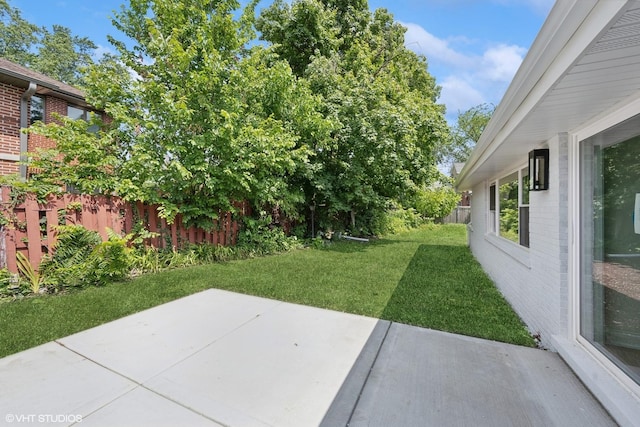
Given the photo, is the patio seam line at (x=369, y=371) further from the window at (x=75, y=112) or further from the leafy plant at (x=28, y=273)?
the window at (x=75, y=112)

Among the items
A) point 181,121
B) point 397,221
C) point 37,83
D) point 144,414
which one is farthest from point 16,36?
point 144,414

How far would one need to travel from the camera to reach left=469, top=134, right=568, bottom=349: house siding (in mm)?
2754

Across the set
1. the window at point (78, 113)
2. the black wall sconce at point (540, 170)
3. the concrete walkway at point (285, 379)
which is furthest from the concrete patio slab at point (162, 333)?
the window at point (78, 113)

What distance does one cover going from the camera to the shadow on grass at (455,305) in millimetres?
3396

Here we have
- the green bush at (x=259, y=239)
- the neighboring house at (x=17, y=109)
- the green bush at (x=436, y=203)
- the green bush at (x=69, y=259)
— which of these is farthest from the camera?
the green bush at (x=436, y=203)

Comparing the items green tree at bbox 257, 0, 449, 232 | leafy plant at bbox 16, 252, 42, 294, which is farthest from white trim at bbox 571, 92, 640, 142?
leafy plant at bbox 16, 252, 42, 294

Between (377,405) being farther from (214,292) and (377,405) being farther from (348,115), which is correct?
(348,115)

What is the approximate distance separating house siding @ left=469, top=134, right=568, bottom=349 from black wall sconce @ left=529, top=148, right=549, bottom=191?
0.20 ft

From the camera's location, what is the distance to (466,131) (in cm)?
3195

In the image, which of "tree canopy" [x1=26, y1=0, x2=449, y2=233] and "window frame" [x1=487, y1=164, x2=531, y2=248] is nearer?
"window frame" [x1=487, y1=164, x2=531, y2=248]

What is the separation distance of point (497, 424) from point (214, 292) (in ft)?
12.8

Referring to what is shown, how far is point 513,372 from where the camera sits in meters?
2.50

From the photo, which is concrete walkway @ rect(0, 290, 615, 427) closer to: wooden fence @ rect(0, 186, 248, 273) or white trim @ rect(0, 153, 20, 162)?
wooden fence @ rect(0, 186, 248, 273)

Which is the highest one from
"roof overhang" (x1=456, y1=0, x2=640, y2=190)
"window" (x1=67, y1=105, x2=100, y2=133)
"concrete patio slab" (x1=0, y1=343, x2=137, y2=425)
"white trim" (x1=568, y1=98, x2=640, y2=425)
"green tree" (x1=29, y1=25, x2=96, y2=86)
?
"green tree" (x1=29, y1=25, x2=96, y2=86)
